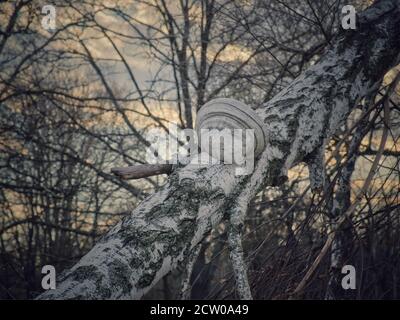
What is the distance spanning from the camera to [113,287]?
2.96 ft

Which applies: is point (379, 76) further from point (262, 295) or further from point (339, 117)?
point (262, 295)

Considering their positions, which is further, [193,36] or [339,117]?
[193,36]

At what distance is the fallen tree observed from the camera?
942mm

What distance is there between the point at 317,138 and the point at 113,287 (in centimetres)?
105

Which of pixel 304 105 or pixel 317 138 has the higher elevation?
pixel 304 105

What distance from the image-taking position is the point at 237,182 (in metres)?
1.25

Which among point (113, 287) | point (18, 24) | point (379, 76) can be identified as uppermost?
point (18, 24)

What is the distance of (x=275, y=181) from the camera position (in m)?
1.46

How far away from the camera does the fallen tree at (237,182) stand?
3.09 feet

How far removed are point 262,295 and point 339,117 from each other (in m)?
0.87
